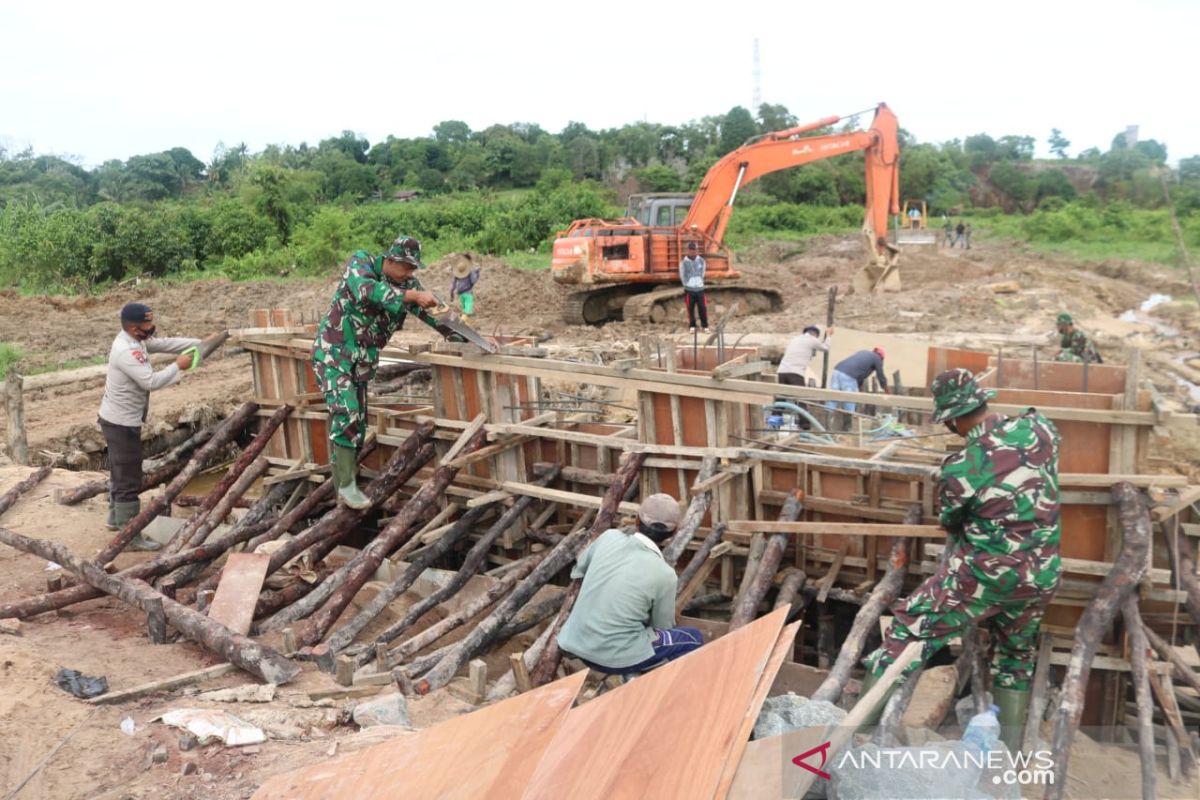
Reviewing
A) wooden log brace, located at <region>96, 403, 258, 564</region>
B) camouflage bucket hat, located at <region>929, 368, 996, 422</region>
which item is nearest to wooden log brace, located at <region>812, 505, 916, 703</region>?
camouflage bucket hat, located at <region>929, 368, 996, 422</region>

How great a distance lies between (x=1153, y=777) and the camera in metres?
3.95

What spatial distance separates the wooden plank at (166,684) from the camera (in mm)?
4613

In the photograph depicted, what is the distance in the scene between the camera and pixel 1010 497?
4.23m

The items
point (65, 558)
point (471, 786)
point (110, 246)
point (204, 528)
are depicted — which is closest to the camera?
point (471, 786)

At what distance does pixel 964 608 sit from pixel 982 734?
2.01ft

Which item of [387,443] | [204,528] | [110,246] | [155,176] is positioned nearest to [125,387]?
[204,528]

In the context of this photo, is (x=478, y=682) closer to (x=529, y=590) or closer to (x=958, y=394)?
(x=529, y=590)

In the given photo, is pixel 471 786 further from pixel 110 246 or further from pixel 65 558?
pixel 110 246

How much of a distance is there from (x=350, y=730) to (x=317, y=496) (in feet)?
10.7

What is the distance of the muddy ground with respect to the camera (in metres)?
4.04

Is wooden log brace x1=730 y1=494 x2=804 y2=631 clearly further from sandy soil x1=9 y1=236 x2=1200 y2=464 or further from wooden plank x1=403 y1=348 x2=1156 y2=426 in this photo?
sandy soil x1=9 y1=236 x2=1200 y2=464

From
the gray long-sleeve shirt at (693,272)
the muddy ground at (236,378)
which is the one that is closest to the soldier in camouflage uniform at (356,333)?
the muddy ground at (236,378)

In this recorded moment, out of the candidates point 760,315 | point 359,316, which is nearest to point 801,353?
point 359,316

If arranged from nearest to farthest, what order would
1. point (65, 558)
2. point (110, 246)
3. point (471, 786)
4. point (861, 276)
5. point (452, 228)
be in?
point (471, 786)
point (65, 558)
point (861, 276)
point (110, 246)
point (452, 228)
